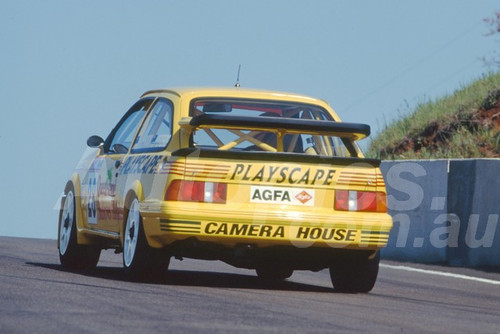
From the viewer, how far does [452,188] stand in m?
17.9

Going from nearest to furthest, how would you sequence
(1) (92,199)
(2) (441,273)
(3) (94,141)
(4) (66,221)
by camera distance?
(1) (92,199) → (3) (94,141) → (4) (66,221) → (2) (441,273)

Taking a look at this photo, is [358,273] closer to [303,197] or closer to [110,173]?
[303,197]

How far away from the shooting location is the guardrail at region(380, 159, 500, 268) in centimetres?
1709

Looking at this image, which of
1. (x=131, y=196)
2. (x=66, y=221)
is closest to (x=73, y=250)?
(x=66, y=221)

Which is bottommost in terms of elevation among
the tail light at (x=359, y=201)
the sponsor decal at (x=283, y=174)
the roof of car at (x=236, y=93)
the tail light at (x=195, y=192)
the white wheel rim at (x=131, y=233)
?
the white wheel rim at (x=131, y=233)

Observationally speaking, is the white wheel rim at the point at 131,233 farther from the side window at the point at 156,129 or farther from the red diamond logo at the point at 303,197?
the red diamond logo at the point at 303,197

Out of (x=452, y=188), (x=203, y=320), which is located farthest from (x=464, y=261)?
(x=203, y=320)

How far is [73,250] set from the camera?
12914 millimetres

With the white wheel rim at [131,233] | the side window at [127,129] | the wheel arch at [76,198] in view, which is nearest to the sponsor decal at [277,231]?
the white wheel rim at [131,233]

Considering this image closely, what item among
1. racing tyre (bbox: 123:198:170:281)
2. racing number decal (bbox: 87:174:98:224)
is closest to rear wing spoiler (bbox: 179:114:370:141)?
racing tyre (bbox: 123:198:170:281)

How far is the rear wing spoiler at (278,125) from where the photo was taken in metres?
10.4

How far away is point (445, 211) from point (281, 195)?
7778 mm

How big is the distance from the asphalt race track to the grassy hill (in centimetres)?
1299

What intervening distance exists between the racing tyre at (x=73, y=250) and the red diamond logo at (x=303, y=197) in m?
2.90
